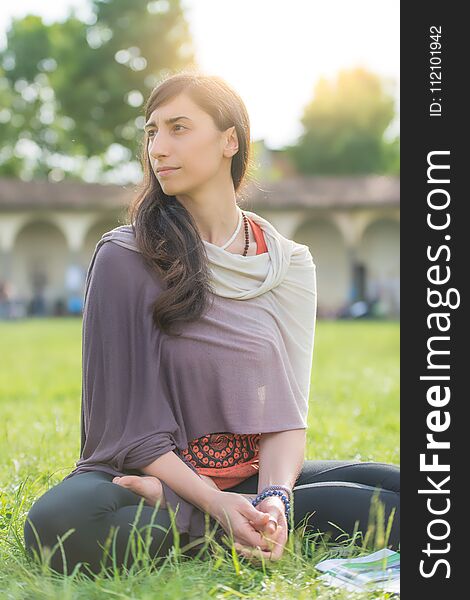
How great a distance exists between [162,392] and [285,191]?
31322mm

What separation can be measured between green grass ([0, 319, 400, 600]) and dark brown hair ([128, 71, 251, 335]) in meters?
0.69

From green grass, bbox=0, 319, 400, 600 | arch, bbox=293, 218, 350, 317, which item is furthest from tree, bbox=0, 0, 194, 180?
green grass, bbox=0, 319, 400, 600

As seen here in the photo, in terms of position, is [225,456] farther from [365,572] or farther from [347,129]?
[347,129]

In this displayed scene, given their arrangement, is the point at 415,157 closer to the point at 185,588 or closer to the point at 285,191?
the point at 185,588

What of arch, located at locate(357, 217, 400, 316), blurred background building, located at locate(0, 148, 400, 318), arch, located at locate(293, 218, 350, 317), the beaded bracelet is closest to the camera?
the beaded bracelet

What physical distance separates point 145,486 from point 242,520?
0.28m

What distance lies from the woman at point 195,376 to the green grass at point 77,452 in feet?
0.26

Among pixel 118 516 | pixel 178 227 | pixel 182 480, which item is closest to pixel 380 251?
pixel 178 227

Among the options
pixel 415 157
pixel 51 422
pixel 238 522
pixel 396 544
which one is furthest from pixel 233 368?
pixel 51 422

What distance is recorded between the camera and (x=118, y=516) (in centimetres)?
Answer: 258

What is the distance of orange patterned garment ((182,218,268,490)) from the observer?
2896 mm

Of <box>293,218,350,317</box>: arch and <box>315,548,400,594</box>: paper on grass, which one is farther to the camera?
<box>293,218,350,317</box>: arch

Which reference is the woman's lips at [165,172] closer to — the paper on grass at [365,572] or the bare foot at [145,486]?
the bare foot at [145,486]

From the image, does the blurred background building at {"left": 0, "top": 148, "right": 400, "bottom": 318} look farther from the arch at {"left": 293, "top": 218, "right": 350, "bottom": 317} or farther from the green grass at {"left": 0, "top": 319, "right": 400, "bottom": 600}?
the green grass at {"left": 0, "top": 319, "right": 400, "bottom": 600}
